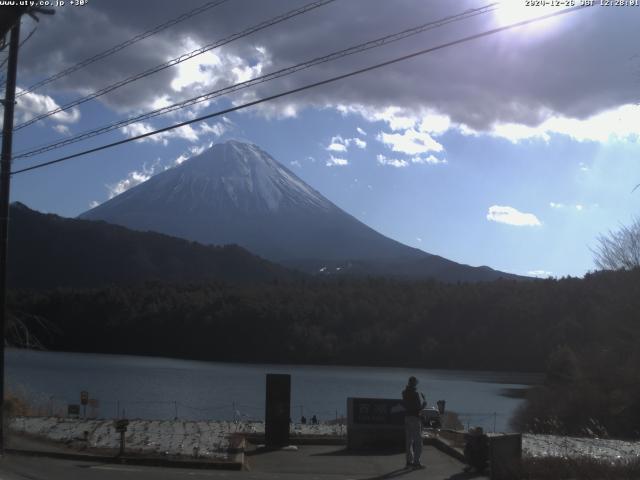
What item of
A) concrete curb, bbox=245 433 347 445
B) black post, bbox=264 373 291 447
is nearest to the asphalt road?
black post, bbox=264 373 291 447

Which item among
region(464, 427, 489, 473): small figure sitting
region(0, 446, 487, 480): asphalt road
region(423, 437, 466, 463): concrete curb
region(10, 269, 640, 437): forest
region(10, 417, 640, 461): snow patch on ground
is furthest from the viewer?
region(10, 269, 640, 437): forest

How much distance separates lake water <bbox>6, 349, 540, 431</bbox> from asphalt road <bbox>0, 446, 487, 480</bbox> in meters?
12.0

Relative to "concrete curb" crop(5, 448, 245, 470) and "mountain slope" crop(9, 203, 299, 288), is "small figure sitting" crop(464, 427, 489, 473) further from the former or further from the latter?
"mountain slope" crop(9, 203, 299, 288)

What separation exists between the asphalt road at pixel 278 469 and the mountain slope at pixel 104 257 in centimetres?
11973

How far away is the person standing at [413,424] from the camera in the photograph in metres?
12.7

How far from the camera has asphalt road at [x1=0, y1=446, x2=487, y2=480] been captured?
39.9 ft

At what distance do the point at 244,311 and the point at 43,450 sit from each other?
289ft

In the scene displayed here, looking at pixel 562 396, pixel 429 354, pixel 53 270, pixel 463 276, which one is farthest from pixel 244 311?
pixel 463 276

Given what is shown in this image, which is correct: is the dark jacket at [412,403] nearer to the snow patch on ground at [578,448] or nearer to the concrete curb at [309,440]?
the snow patch on ground at [578,448]

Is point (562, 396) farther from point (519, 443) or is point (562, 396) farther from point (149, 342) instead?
point (149, 342)

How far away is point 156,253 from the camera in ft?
Result: 511

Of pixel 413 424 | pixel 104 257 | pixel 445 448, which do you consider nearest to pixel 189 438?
pixel 445 448

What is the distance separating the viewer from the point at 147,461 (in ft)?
44.2

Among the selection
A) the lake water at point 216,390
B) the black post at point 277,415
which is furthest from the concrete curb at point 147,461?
the lake water at point 216,390
